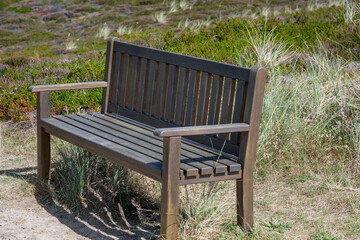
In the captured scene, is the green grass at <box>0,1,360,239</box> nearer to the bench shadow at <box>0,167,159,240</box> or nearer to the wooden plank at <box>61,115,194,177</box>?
the bench shadow at <box>0,167,159,240</box>

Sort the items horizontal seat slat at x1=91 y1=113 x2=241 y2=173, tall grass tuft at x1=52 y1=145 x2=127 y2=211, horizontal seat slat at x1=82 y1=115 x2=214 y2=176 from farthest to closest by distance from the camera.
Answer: tall grass tuft at x1=52 y1=145 x2=127 y2=211
horizontal seat slat at x1=91 y1=113 x2=241 y2=173
horizontal seat slat at x1=82 y1=115 x2=214 y2=176

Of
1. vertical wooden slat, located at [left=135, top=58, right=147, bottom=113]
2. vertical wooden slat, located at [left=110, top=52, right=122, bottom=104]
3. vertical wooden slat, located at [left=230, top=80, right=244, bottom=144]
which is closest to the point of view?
vertical wooden slat, located at [left=230, top=80, right=244, bottom=144]

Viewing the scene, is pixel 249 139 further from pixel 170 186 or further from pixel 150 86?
pixel 150 86

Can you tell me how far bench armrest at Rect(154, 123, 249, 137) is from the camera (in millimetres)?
3039

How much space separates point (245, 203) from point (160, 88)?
3.79ft

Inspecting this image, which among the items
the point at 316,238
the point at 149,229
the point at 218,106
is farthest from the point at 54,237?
the point at 316,238

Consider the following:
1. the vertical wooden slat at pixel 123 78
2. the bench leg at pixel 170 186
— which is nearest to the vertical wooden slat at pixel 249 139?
the bench leg at pixel 170 186

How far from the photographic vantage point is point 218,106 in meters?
3.67

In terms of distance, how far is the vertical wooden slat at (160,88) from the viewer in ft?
13.6

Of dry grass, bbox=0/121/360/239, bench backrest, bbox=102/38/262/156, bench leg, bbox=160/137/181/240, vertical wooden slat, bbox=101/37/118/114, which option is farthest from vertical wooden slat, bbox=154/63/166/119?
bench leg, bbox=160/137/181/240

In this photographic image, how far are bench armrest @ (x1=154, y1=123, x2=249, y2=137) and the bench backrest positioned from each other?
0.44 feet

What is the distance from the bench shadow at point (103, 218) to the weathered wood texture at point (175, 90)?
651mm

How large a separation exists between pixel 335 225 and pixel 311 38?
5.79 m

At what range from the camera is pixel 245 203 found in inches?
138
